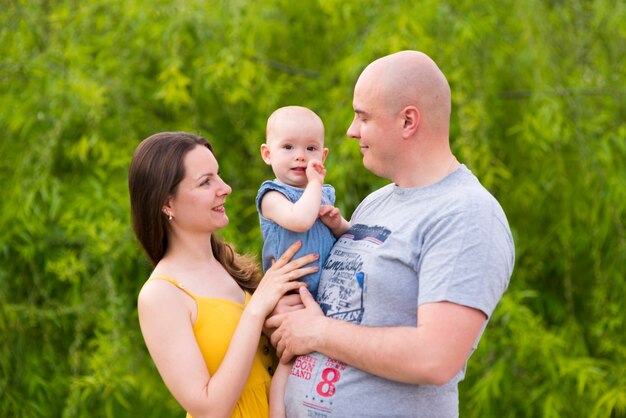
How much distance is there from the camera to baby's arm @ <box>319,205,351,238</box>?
8.55 ft

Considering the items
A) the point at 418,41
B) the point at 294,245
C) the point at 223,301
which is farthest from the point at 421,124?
the point at 418,41

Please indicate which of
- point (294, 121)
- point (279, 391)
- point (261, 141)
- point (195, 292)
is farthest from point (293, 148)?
point (261, 141)

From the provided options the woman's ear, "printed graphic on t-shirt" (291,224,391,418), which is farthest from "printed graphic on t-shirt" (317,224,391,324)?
the woman's ear

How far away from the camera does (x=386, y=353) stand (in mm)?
2262

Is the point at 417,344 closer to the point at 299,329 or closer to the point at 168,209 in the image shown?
the point at 299,329

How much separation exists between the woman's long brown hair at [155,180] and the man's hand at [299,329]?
0.38m

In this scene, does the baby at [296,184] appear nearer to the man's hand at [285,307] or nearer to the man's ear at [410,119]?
the man's hand at [285,307]

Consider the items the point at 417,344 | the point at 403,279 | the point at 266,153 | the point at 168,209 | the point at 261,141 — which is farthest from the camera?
the point at 261,141

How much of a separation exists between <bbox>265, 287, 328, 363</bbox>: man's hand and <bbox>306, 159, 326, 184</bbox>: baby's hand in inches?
11.3

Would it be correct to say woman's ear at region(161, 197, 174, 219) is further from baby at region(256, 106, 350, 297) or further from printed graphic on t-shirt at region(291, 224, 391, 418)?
printed graphic on t-shirt at region(291, 224, 391, 418)

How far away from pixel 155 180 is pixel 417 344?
0.81 m

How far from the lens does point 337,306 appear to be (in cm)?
247

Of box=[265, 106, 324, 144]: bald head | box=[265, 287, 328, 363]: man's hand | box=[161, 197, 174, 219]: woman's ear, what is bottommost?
box=[265, 287, 328, 363]: man's hand

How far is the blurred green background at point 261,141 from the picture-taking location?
4.04 m
